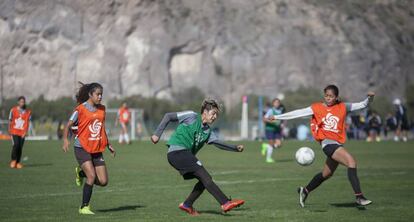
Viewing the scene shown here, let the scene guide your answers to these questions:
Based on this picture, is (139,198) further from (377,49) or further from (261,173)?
(377,49)

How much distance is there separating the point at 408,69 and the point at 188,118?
79.4 meters

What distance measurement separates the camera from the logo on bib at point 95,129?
13906 millimetres

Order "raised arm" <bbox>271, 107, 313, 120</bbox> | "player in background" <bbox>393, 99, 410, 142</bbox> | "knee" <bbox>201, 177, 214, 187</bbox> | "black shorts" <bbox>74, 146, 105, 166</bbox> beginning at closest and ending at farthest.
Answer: "knee" <bbox>201, 177, 214, 187</bbox> < "black shorts" <bbox>74, 146, 105, 166</bbox> < "raised arm" <bbox>271, 107, 313, 120</bbox> < "player in background" <bbox>393, 99, 410, 142</bbox>

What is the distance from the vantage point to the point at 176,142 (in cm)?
1313

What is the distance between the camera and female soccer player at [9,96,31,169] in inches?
998

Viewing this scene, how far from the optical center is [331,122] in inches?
572

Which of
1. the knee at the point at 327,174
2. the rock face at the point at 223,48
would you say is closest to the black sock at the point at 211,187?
the knee at the point at 327,174

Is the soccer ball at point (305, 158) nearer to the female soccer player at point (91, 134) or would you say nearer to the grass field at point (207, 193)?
the grass field at point (207, 193)

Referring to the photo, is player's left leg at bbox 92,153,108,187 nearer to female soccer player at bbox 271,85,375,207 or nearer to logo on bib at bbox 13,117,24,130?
female soccer player at bbox 271,85,375,207

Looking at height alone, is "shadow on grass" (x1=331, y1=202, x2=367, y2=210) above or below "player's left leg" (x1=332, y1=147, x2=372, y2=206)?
below

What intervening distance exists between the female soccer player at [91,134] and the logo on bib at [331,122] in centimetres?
383

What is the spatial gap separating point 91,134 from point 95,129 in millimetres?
118

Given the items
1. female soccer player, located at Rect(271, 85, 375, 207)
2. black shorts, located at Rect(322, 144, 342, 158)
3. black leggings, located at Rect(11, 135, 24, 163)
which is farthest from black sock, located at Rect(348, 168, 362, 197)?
black leggings, located at Rect(11, 135, 24, 163)

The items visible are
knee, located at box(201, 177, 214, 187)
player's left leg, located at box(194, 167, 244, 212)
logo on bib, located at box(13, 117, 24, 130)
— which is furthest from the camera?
logo on bib, located at box(13, 117, 24, 130)
